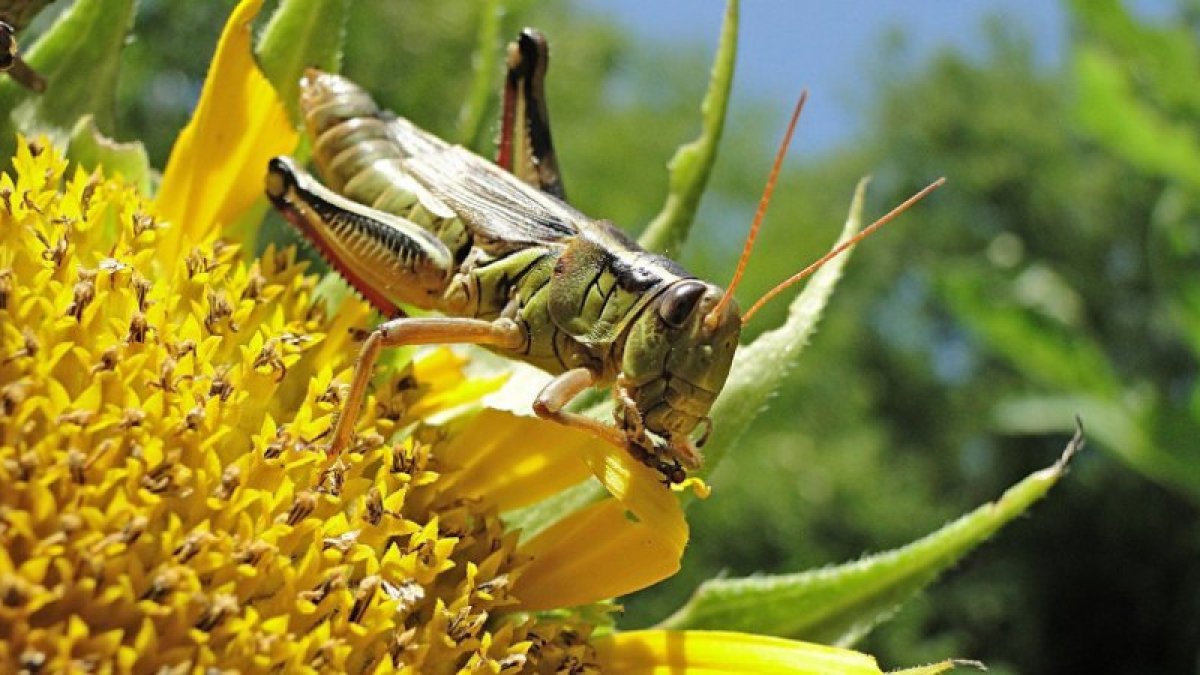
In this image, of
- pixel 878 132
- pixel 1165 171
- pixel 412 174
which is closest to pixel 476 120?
pixel 412 174

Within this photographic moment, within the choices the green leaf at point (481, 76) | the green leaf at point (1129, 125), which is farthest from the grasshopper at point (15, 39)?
the green leaf at point (1129, 125)

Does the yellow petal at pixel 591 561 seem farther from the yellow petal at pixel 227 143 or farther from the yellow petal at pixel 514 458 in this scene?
the yellow petal at pixel 227 143

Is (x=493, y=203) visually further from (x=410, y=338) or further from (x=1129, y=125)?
(x=1129, y=125)

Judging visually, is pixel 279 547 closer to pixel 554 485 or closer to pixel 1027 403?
pixel 554 485

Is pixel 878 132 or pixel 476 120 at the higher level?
pixel 476 120

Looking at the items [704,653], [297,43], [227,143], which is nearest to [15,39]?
[227,143]

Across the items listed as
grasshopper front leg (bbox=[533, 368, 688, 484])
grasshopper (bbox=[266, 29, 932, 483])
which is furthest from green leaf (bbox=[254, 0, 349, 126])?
grasshopper front leg (bbox=[533, 368, 688, 484])
